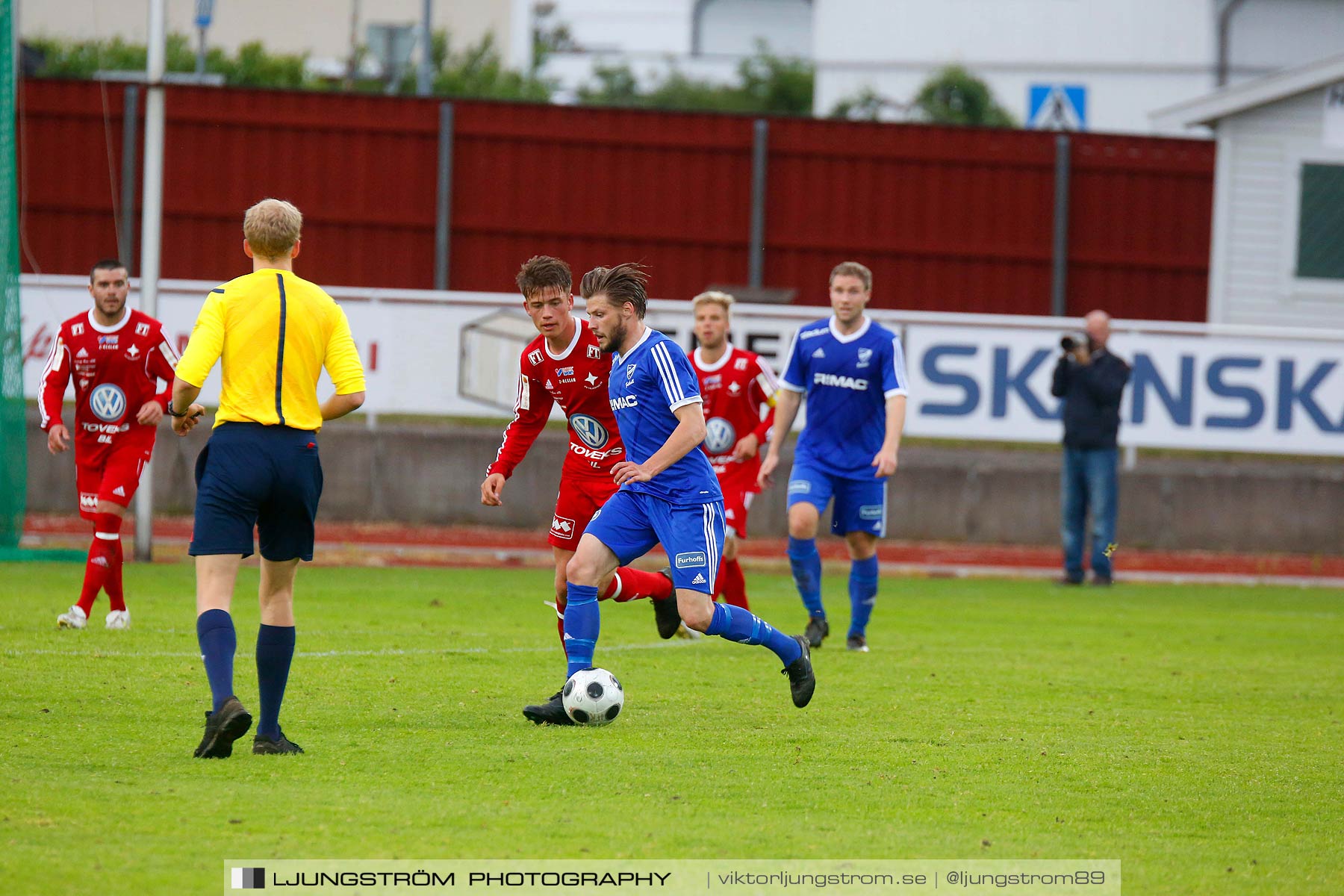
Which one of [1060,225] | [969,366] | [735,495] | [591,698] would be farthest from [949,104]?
[591,698]

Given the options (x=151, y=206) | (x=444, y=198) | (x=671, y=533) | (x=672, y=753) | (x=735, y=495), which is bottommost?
(x=672, y=753)

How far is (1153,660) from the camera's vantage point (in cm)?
1012

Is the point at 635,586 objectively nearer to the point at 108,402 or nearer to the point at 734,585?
the point at 734,585

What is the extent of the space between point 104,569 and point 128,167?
1480 centimetres

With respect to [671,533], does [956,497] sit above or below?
below

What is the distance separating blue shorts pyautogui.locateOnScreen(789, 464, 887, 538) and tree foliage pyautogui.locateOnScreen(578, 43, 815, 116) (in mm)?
45016

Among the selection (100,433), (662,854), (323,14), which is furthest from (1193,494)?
(323,14)

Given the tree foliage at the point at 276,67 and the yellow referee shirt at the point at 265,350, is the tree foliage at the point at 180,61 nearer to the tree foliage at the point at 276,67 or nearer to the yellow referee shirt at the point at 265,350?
the tree foliage at the point at 276,67

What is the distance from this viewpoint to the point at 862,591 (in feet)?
33.1

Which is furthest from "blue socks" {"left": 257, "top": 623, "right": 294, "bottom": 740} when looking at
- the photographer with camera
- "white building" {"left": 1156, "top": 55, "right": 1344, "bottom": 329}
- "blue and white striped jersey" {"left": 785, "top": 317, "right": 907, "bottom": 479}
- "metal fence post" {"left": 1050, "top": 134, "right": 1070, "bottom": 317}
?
"white building" {"left": 1156, "top": 55, "right": 1344, "bottom": 329}

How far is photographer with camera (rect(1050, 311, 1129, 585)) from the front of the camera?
604 inches

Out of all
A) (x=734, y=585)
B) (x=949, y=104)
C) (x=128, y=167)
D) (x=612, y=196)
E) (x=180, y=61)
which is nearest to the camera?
(x=734, y=585)

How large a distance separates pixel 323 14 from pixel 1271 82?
32.8 metres

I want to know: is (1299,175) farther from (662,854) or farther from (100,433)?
(662,854)
